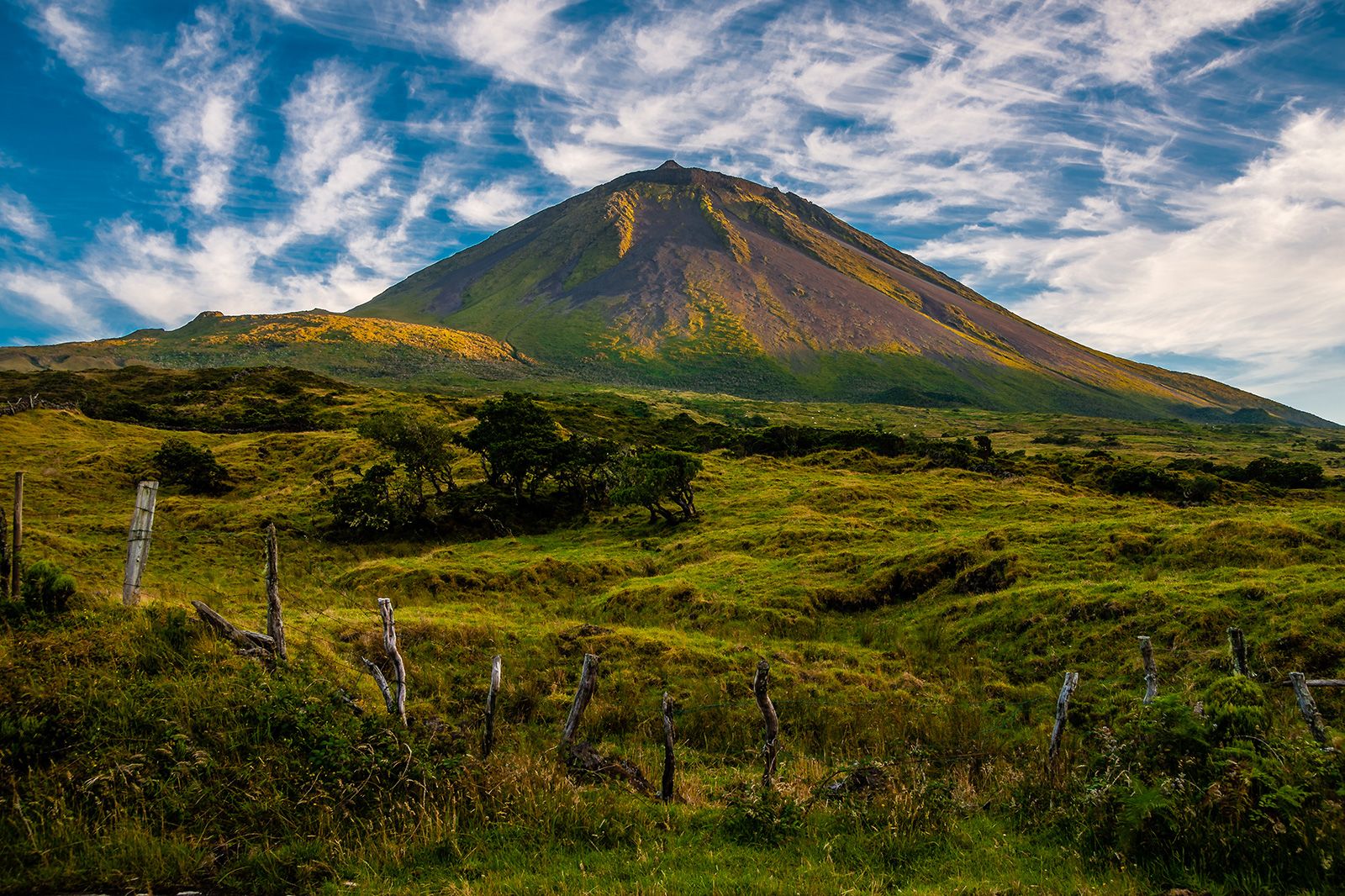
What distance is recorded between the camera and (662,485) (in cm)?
4041

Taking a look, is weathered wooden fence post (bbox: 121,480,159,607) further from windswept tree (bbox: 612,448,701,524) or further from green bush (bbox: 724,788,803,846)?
windswept tree (bbox: 612,448,701,524)

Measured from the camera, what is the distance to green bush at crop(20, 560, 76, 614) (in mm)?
9250

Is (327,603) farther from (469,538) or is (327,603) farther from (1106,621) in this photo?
(1106,621)

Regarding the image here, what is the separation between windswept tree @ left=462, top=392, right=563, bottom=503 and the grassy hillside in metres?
13.0

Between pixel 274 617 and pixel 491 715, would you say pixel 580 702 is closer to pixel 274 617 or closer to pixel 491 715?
pixel 491 715

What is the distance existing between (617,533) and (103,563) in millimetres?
24272

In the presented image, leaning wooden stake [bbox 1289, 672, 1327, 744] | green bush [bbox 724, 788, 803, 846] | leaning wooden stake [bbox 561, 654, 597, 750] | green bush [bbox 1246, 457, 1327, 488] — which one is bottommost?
green bush [bbox 724, 788, 803, 846]

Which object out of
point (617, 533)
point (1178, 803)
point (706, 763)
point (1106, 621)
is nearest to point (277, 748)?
point (706, 763)

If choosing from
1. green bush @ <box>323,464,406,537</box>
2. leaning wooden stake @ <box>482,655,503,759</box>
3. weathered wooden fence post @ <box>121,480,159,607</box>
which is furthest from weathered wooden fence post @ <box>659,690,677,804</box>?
green bush @ <box>323,464,406,537</box>

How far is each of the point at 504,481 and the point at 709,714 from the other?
38.7m

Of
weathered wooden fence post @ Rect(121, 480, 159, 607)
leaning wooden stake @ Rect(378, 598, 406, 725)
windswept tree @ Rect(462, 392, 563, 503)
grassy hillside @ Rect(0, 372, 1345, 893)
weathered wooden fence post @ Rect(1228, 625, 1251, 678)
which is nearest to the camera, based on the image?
grassy hillside @ Rect(0, 372, 1345, 893)

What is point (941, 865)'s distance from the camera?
6.74 m

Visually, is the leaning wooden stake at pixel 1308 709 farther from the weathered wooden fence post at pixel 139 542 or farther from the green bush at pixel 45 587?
the weathered wooden fence post at pixel 139 542

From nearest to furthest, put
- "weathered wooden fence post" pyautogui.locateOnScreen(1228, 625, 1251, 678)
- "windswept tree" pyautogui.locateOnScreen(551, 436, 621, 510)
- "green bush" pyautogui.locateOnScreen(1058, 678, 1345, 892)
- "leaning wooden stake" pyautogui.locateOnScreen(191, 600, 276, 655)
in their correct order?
"green bush" pyautogui.locateOnScreen(1058, 678, 1345, 892), "weathered wooden fence post" pyautogui.locateOnScreen(1228, 625, 1251, 678), "leaning wooden stake" pyautogui.locateOnScreen(191, 600, 276, 655), "windswept tree" pyautogui.locateOnScreen(551, 436, 621, 510)
